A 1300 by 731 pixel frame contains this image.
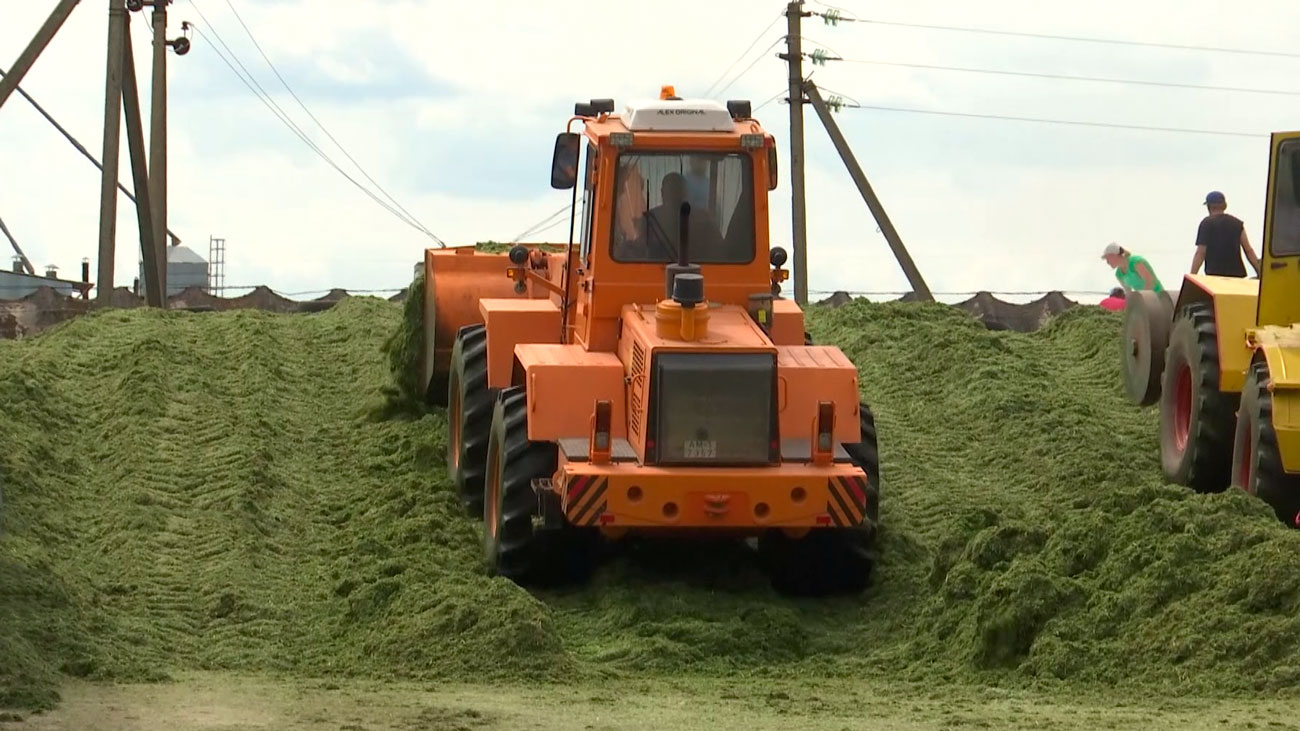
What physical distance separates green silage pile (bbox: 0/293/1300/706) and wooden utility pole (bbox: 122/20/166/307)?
9795mm

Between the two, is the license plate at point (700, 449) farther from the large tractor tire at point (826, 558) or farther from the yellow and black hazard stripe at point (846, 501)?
the large tractor tire at point (826, 558)

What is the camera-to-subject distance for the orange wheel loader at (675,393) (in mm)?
11891

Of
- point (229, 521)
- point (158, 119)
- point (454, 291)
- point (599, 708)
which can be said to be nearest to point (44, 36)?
point (158, 119)

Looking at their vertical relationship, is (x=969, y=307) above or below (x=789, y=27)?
below

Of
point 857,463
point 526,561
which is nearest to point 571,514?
point 526,561

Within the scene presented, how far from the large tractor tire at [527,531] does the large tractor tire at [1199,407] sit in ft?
13.2

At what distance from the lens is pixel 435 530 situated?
45.0ft

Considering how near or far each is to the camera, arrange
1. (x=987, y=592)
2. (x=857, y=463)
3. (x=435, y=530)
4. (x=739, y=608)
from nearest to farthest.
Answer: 1. (x=987, y=592)
2. (x=739, y=608)
3. (x=857, y=463)
4. (x=435, y=530)

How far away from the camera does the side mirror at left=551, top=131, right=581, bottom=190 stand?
1330 cm

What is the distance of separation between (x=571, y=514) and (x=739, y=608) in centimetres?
108

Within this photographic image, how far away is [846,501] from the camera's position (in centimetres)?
1197

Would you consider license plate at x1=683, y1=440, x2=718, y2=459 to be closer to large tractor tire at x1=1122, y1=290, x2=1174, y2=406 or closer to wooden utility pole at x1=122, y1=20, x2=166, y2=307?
large tractor tire at x1=1122, y1=290, x2=1174, y2=406

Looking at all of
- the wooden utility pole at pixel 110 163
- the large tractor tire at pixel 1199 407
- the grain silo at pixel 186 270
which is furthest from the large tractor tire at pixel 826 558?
the grain silo at pixel 186 270

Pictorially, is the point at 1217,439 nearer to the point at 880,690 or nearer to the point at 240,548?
the point at 880,690
